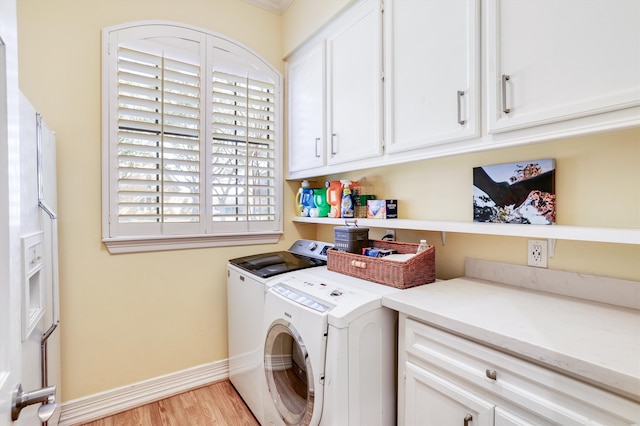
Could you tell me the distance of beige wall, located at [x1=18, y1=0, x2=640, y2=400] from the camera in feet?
5.34

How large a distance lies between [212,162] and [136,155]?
1.54 ft

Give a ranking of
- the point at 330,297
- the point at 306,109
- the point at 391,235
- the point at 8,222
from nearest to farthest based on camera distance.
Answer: the point at 8,222 < the point at 330,297 < the point at 391,235 < the point at 306,109

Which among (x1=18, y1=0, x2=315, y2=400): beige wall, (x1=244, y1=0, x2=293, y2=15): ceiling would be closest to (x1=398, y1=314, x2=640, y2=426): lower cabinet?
(x1=18, y1=0, x2=315, y2=400): beige wall

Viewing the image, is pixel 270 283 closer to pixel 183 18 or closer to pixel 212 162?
pixel 212 162

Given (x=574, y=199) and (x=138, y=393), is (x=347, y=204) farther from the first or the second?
(x=138, y=393)

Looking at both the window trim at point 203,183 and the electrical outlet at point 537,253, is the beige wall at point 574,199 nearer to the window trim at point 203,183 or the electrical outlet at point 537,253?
the electrical outlet at point 537,253

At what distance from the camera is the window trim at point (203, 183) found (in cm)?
194

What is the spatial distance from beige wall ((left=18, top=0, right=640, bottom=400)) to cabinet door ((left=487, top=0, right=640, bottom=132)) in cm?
30

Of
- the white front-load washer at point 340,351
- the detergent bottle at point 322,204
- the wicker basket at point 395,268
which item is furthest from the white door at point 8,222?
the detergent bottle at point 322,204

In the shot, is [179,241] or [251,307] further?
[179,241]

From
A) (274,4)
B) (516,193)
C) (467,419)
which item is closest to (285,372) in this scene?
(467,419)

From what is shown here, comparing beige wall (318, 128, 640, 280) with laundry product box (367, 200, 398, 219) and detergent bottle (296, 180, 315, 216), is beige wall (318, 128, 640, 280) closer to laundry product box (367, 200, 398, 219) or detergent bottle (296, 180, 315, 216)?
laundry product box (367, 200, 398, 219)

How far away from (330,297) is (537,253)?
91 cm

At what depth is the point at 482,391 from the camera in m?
0.99
